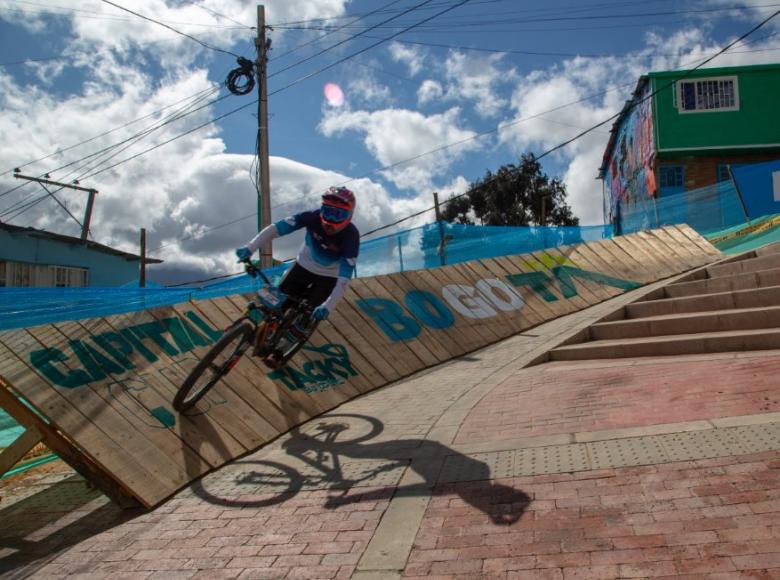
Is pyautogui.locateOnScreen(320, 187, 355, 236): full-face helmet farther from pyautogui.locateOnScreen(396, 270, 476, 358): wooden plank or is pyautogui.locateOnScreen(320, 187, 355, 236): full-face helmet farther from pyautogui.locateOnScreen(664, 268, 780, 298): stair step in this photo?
pyautogui.locateOnScreen(664, 268, 780, 298): stair step

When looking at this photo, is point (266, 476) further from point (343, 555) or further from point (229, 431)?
point (343, 555)

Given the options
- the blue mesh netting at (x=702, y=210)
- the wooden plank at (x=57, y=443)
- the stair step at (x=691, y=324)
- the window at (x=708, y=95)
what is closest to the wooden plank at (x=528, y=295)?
the stair step at (x=691, y=324)

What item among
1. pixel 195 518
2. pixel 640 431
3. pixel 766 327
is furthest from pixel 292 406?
pixel 766 327

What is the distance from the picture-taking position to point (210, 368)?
509cm

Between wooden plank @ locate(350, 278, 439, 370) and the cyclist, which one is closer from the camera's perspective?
the cyclist

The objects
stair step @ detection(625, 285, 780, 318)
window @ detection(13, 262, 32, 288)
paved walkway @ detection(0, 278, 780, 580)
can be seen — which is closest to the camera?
paved walkway @ detection(0, 278, 780, 580)

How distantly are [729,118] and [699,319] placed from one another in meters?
23.3

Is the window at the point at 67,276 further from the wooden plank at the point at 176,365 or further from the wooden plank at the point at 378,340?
the wooden plank at the point at 176,365

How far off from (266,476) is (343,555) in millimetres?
1591

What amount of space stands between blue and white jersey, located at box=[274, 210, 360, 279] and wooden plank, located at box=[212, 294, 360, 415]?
1.33 m

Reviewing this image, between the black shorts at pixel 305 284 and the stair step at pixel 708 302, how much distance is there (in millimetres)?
5247

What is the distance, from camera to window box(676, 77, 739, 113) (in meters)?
25.8

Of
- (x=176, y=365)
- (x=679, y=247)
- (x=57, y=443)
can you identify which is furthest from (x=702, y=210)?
(x=57, y=443)

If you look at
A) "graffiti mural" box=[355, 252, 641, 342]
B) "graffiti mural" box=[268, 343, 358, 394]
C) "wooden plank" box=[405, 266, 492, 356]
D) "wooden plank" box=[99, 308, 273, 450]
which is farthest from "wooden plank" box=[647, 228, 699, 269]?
"wooden plank" box=[99, 308, 273, 450]
